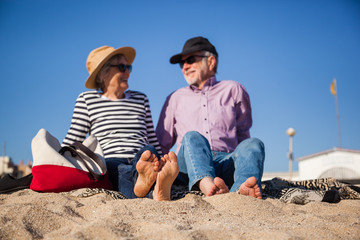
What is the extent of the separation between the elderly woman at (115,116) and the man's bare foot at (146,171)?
36 centimetres

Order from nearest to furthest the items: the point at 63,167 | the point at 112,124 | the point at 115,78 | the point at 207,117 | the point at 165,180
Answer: the point at 165,180 < the point at 63,167 < the point at 112,124 < the point at 207,117 < the point at 115,78

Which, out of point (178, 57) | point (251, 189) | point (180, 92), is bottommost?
point (251, 189)

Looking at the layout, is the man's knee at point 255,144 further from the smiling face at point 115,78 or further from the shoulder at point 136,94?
the smiling face at point 115,78

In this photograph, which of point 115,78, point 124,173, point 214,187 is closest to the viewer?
point 214,187

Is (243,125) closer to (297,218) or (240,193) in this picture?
(240,193)

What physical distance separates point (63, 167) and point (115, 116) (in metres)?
1.05

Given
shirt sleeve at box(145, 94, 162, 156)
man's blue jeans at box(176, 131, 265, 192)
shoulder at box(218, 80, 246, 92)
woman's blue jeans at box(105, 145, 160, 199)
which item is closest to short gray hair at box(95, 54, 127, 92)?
shirt sleeve at box(145, 94, 162, 156)

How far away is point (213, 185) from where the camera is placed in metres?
2.58

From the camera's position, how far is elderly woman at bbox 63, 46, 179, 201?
332cm

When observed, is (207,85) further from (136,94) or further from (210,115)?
(136,94)

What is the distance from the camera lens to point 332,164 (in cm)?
1791

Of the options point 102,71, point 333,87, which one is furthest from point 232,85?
point 333,87

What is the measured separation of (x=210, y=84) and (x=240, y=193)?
1.87 metres

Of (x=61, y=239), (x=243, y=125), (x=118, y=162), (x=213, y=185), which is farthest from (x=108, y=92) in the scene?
(x=61, y=239)
